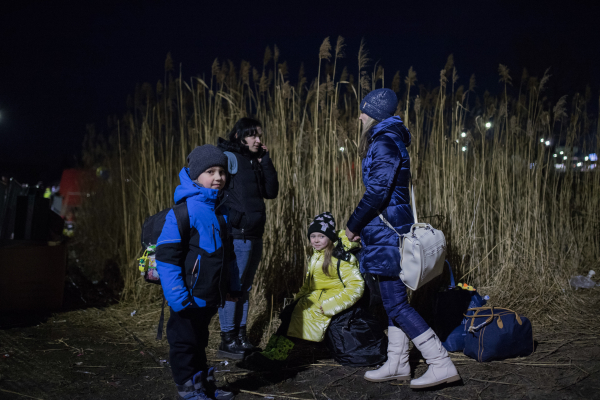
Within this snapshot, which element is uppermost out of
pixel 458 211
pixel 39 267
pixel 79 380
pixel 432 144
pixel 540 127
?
pixel 540 127

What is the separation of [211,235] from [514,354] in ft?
5.99

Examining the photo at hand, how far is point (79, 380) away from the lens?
223 cm

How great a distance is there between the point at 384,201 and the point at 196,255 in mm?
851

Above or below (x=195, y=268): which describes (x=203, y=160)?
above

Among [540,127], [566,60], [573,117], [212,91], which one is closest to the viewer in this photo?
[212,91]

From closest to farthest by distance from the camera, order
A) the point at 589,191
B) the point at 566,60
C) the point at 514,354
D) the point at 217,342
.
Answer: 1. the point at 514,354
2. the point at 217,342
3. the point at 589,191
4. the point at 566,60

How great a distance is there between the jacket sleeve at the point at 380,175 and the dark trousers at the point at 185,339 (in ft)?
2.58

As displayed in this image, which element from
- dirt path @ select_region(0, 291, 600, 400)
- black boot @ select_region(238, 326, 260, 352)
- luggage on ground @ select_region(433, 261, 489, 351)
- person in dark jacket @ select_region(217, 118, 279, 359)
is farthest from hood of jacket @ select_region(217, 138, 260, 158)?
luggage on ground @ select_region(433, 261, 489, 351)

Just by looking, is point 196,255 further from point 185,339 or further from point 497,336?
point 497,336

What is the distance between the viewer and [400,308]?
2072 millimetres

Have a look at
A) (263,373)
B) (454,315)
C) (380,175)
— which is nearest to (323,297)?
(263,373)

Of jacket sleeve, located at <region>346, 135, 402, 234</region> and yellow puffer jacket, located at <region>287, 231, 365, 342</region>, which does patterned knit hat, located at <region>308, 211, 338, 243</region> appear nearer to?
yellow puffer jacket, located at <region>287, 231, 365, 342</region>

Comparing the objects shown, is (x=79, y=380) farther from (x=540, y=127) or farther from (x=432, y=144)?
(x=540, y=127)

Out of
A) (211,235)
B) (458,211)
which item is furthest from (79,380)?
(458,211)
